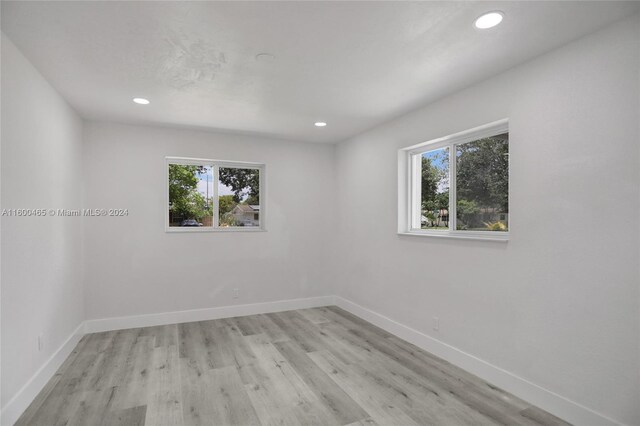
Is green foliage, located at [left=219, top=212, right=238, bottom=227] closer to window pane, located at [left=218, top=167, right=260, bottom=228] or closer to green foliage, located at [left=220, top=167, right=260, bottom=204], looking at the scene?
window pane, located at [left=218, top=167, right=260, bottom=228]

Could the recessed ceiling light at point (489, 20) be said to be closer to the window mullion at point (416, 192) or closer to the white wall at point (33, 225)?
the window mullion at point (416, 192)

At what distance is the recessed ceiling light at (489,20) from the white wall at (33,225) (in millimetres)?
2769

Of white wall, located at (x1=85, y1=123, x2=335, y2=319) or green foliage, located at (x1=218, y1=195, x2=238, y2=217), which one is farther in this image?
green foliage, located at (x1=218, y1=195, x2=238, y2=217)

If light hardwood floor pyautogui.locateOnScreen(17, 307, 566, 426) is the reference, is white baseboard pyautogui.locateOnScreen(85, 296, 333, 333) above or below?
above

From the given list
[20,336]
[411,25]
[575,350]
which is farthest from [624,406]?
[20,336]

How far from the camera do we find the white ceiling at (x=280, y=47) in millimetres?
1878

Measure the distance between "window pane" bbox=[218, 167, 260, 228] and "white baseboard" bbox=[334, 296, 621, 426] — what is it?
2.22 meters

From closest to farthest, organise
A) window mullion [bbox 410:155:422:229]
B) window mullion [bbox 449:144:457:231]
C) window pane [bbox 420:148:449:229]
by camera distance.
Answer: window mullion [bbox 449:144:457:231] → window pane [bbox 420:148:449:229] → window mullion [bbox 410:155:422:229]

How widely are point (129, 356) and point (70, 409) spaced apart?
91cm

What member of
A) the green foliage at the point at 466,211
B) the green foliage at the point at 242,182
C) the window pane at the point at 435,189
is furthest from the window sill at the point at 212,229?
the green foliage at the point at 466,211

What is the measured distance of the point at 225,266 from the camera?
459 cm

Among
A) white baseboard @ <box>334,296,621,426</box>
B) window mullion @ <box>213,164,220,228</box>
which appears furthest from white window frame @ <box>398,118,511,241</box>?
window mullion @ <box>213,164,220,228</box>

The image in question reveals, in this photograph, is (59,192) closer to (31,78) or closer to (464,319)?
(31,78)

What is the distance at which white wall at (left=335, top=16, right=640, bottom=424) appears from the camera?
1.99 m
